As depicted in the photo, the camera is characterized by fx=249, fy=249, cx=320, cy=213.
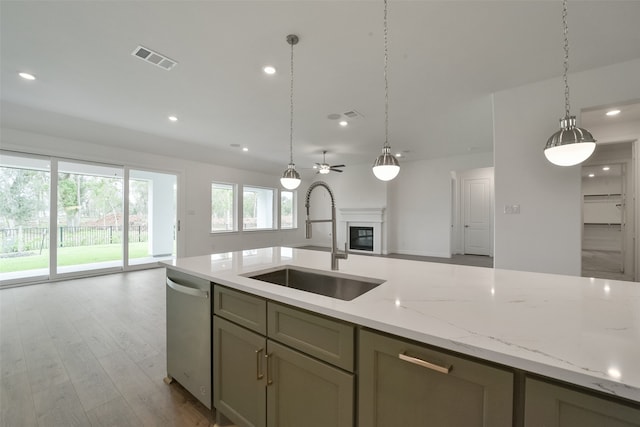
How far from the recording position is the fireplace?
311 inches

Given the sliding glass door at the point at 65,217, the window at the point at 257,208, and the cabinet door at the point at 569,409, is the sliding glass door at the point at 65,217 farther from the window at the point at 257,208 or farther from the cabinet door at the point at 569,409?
the cabinet door at the point at 569,409

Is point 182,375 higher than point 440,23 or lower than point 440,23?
lower

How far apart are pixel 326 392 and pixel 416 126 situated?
4507 mm

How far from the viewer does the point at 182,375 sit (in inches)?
69.5

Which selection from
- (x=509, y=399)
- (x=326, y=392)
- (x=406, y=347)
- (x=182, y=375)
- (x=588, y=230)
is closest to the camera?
(x=509, y=399)

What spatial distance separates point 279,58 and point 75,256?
633cm

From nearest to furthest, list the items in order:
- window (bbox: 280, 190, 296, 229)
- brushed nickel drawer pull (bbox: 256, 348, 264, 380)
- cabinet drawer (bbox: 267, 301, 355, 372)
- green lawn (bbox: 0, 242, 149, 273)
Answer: cabinet drawer (bbox: 267, 301, 355, 372) → brushed nickel drawer pull (bbox: 256, 348, 264, 380) → green lawn (bbox: 0, 242, 149, 273) → window (bbox: 280, 190, 296, 229)

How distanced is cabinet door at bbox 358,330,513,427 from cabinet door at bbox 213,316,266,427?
572 mm

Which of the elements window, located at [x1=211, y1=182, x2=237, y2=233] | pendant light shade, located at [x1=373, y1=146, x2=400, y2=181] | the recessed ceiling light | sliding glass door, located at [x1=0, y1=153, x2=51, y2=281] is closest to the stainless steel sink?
Result: pendant light shade, located at [x1=373, y1=146, x2=400, y2=181]

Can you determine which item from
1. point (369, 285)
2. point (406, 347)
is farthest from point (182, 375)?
point (406, 347)

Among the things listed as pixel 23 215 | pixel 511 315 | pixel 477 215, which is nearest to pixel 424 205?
pixel 477 215

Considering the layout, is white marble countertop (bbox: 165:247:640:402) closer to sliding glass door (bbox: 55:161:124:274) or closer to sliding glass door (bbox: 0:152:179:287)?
sliding glass door (bbox: 0:152:179:287)

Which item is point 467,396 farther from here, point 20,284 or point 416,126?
point 20,284

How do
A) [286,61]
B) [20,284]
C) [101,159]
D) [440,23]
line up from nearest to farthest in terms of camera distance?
[440,23] < [286,61] < [20,284] < [101,159]
